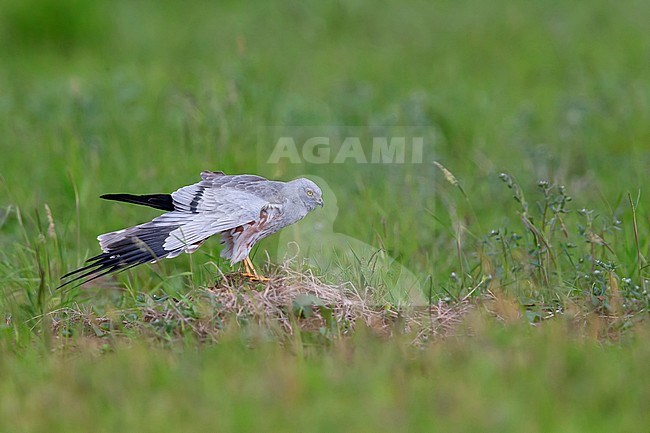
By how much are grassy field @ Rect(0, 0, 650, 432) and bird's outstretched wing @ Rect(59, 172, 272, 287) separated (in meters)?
0.28

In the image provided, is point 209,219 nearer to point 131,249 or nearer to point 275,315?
point 131,249

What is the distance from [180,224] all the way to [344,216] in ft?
7.48

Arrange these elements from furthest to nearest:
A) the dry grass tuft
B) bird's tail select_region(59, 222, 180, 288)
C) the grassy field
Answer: the dry grass tuft, bird's tail select_region(59, 222, 180, 288), the grassy field

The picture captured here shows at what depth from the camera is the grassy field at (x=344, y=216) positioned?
331cm

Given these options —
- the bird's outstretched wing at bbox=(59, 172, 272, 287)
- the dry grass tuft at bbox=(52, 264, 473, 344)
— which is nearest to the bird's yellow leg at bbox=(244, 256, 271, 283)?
the dry grass tuft at bbox=(52, 264, 473, 344)

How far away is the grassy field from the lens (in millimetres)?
3312

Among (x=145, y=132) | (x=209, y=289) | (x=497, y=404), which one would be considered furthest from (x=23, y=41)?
(x=497, y=404)

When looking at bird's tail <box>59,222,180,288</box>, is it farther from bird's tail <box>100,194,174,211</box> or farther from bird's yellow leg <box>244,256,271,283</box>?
bird's yellow leg <box>244,256,271,283</box>

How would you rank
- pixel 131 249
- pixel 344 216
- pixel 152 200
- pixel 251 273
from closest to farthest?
pixel 131 249 → pixel 152 200 → pixel 251 273 → pixel 344 216

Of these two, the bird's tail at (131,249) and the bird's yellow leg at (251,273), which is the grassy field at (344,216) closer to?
the bird's yellow leg at (251,273)

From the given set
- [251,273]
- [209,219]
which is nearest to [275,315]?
[251,273]

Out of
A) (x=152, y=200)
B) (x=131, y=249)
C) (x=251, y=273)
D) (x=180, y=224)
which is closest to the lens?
(x=131, y=249)

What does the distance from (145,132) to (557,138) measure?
→ 10.2ft

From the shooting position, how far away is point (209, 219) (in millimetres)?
3941
